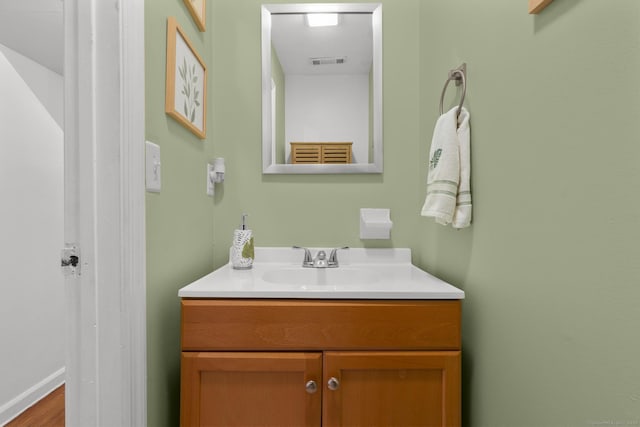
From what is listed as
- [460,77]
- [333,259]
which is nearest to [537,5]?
[460,77]

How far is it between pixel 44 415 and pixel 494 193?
2.43 metres

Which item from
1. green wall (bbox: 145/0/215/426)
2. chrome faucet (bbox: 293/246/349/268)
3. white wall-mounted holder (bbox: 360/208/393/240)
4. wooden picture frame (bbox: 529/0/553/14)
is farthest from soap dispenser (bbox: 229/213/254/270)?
wooden picture frame (bbox: 529/0/553/14)

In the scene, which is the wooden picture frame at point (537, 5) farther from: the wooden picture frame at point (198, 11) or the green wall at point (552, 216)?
the wooden picture frame at point (198, 11)

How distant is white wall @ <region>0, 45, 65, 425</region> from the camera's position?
1609mm

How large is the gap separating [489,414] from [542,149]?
71 centimetres

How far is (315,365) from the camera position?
2.47ft

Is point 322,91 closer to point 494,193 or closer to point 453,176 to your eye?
point 453,176

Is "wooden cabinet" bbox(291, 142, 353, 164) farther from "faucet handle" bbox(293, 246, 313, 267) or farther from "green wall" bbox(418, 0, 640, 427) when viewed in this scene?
"green wall" bbox(418, 0, 640, 427)

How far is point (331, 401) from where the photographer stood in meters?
0.75

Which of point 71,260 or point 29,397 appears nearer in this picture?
point 71,260

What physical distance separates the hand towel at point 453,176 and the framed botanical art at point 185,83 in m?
0.83

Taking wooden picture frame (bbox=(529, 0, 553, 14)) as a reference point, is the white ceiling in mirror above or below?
above

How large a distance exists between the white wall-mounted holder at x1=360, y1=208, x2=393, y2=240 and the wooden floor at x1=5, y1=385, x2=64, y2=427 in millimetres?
1870

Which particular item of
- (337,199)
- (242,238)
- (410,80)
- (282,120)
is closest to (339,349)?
(242,238)
